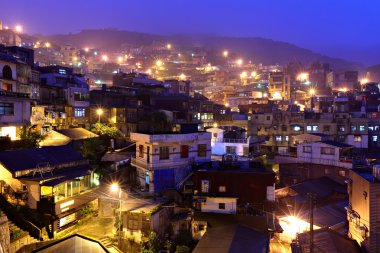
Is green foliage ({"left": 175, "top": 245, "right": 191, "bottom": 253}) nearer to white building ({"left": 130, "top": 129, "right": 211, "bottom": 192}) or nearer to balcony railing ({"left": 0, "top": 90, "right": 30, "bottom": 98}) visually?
white building ({"left": 130, "top": 129, "right": 211, "bottom": 192})

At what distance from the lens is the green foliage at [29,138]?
28.9 meters

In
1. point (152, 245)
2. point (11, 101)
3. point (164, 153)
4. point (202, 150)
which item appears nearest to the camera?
point (152, 245)

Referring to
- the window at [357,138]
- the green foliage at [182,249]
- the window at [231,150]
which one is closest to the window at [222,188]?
the green foliage at [182,249]

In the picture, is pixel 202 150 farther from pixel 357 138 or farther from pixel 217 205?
pixel 357 138

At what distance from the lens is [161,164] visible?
94.9ft

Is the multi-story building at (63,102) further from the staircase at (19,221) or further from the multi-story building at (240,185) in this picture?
the multi-story building at (240,185)

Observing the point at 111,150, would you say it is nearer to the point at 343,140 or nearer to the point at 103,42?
the point at 343,140

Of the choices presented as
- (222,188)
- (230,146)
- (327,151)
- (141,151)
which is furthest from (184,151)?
(327,151)

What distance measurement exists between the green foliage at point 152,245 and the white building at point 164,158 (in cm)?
692

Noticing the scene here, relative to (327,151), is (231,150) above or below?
below

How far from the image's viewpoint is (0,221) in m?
17.5

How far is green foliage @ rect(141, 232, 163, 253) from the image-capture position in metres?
21.1

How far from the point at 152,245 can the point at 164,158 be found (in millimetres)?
9379

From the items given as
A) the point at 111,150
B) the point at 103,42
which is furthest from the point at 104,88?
the point at 103,42
